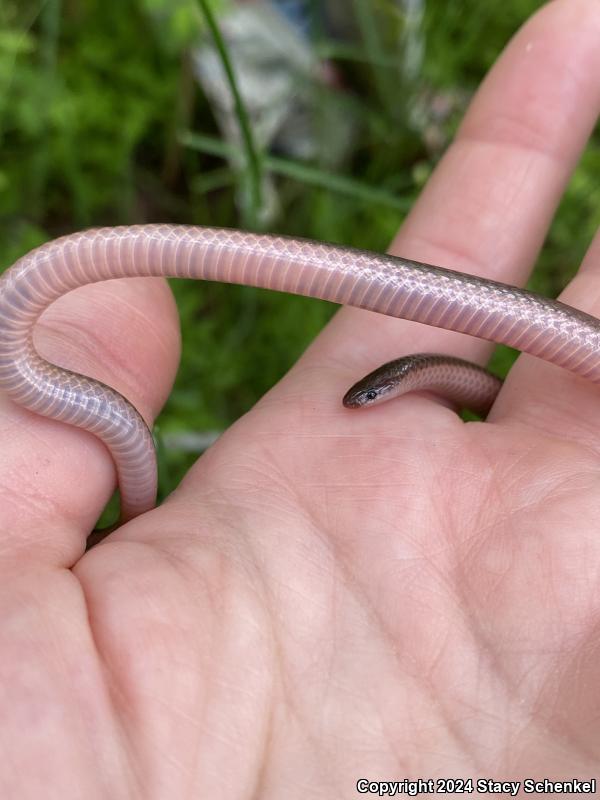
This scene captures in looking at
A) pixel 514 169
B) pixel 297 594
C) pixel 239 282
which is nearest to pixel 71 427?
pixel 239 282

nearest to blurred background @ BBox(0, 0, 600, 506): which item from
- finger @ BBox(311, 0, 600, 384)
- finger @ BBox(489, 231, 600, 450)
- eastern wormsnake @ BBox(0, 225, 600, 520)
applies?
finger @ BBox(311, 0, 600, 384)

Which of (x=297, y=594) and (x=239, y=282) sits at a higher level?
(x=239, y=282)

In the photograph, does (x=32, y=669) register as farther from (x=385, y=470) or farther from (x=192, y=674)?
(x=385, y=470)

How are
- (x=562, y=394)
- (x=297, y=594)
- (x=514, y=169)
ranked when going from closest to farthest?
Result: (x=297, y=594), (x=562, y=394), (x=514, y=169)

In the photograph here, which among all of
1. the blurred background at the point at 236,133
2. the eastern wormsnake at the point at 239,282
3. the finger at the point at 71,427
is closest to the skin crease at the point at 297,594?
the finger at the point at 71,427

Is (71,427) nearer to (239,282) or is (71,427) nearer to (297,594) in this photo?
(239,282)

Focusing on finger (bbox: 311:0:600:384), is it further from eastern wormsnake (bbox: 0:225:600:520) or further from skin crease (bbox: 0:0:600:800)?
skin crease (bbox: 0:0:600:800)

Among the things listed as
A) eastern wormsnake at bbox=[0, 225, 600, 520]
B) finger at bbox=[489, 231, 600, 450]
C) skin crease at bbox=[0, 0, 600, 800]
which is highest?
eastern wormsnake at bbox=[0, 225, 600, 520]
